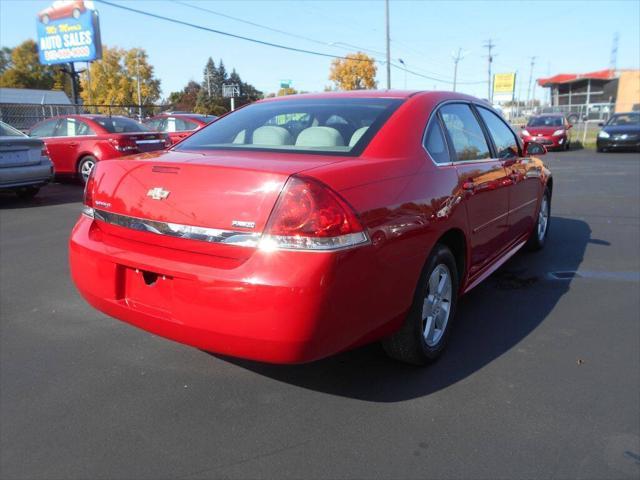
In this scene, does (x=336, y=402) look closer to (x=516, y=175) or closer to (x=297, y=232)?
(x=297, y=232)

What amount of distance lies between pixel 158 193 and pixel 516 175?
3.03 meters

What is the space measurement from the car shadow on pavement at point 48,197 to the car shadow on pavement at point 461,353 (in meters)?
Result: 7.26

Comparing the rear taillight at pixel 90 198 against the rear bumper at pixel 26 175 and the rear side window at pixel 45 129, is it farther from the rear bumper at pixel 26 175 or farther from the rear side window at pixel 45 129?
the rear side window at pixel 45 129

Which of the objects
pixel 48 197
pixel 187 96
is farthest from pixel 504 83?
pixel 48 197

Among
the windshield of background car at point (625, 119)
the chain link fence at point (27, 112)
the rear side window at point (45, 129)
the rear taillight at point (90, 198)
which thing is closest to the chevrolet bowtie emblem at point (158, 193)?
the rear taillight at point (90, 198)

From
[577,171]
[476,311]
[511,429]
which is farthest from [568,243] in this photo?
[577,171]

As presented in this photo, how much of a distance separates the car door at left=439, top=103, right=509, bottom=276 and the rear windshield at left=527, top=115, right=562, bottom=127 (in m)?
20.7

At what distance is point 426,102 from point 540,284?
2.25 metres

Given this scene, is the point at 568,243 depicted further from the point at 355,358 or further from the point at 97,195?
the point at 97,195

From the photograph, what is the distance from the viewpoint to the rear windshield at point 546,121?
22772mm

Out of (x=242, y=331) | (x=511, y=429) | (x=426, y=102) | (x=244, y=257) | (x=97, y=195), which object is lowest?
(x=511, y=429)

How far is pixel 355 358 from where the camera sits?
332cm

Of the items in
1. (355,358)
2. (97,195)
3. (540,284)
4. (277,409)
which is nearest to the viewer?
(277,409)

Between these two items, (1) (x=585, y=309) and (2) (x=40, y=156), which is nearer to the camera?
(1) (x=585, y=309)
